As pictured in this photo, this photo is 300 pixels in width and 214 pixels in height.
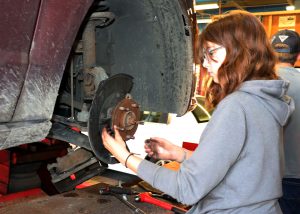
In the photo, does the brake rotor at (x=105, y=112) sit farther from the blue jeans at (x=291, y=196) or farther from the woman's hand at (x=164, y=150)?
the blue jeans at (x=291, y=196)

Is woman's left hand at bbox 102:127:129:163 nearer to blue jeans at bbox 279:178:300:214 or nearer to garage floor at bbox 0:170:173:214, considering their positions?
garage floor at bbox 0:170:173:214

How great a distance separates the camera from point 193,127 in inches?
144

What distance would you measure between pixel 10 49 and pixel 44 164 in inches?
69.8

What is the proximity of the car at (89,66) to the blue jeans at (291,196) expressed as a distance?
79 centimetres

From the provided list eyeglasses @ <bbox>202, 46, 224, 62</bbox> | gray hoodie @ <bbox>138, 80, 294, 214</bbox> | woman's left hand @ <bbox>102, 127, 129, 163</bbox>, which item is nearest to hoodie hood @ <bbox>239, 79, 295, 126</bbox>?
gray hoodie @ <bbox>138, 80, 294, 214</bbox>

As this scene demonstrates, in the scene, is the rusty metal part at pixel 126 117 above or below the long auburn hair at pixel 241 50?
below

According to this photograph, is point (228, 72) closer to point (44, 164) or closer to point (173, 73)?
point (173, 73)

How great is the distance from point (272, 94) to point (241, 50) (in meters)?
0.16

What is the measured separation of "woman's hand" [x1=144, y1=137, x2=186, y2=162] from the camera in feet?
4.56

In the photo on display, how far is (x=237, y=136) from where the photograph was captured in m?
0.95

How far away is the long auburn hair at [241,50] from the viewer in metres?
1.05

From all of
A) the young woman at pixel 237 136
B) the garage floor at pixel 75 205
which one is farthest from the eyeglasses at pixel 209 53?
the garage floor at pixel 75 205

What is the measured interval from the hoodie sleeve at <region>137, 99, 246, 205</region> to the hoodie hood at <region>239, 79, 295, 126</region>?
0.08 metres

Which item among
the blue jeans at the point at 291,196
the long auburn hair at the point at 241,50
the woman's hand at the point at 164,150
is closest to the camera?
the long auburn hair at the point at 241,50
